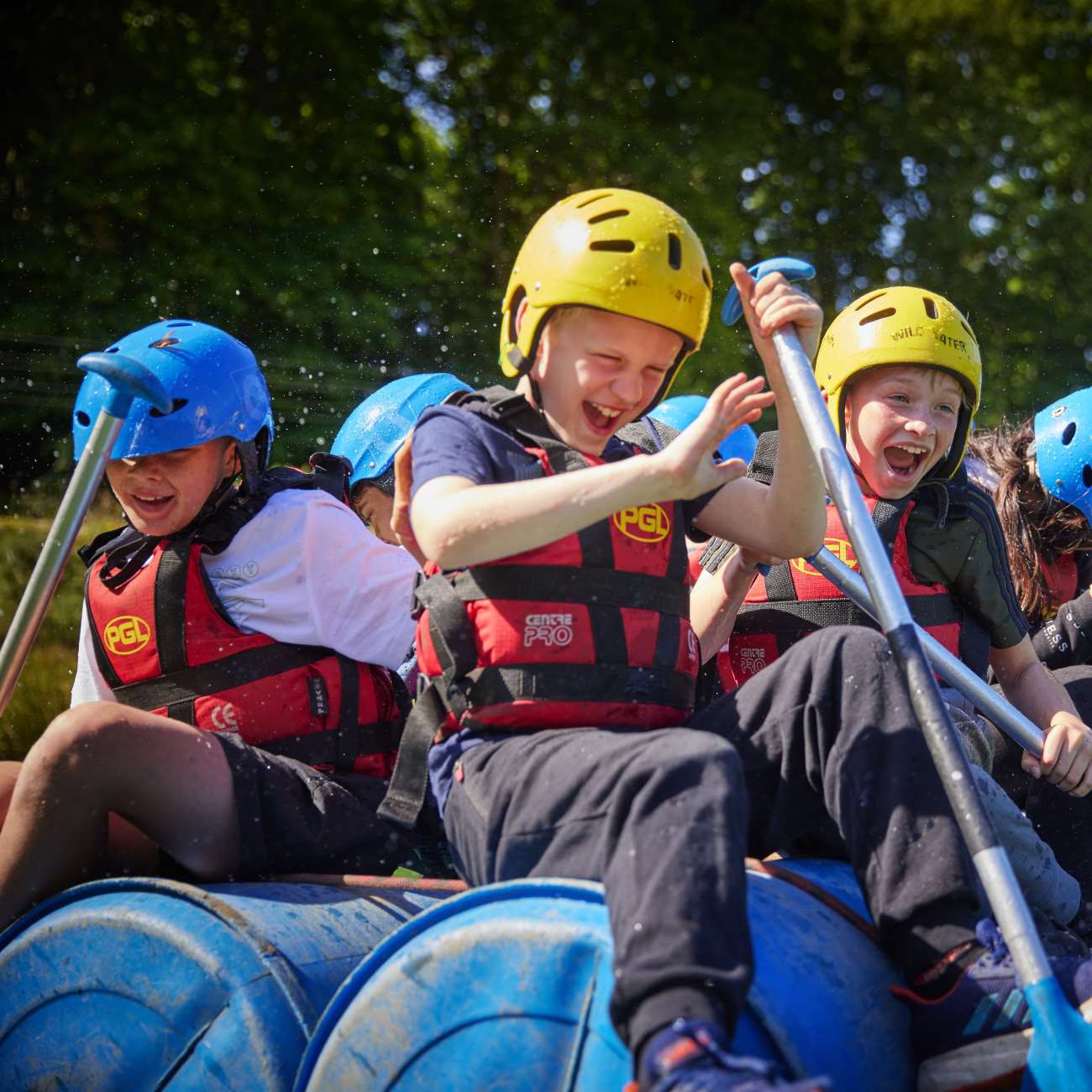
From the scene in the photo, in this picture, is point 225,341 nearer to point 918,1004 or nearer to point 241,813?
point 241,813

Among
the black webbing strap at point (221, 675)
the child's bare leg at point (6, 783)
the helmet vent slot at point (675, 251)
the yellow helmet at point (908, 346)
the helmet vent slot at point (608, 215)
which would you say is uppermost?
the helmet vent slot at point (608, 215)

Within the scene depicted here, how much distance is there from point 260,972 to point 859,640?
1.45 m

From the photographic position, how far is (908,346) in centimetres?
465

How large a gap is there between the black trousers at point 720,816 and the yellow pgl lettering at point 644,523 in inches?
16.7

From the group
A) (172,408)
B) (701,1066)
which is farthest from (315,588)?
(701,1066)

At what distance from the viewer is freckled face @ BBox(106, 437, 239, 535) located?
4.37 m

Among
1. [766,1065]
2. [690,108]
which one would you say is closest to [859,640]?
[766,1065]

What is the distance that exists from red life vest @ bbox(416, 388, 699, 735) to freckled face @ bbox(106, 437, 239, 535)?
1.18 metres

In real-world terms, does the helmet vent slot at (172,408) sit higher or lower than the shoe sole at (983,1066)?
higher

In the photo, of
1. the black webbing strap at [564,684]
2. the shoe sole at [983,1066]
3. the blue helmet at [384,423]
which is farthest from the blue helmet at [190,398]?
the shoe sole at [983,1066]

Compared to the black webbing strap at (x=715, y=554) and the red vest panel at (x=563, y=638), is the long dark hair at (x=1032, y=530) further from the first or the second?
the red vest panel at (x=563, y=638)

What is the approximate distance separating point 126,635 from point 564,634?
155cm

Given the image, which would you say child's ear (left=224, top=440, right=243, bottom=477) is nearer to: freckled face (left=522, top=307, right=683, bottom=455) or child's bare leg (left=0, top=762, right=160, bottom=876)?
child's bare leg (left=0, top=762, right=160, bottom=876)

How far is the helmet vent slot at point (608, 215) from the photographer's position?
3.59 m
